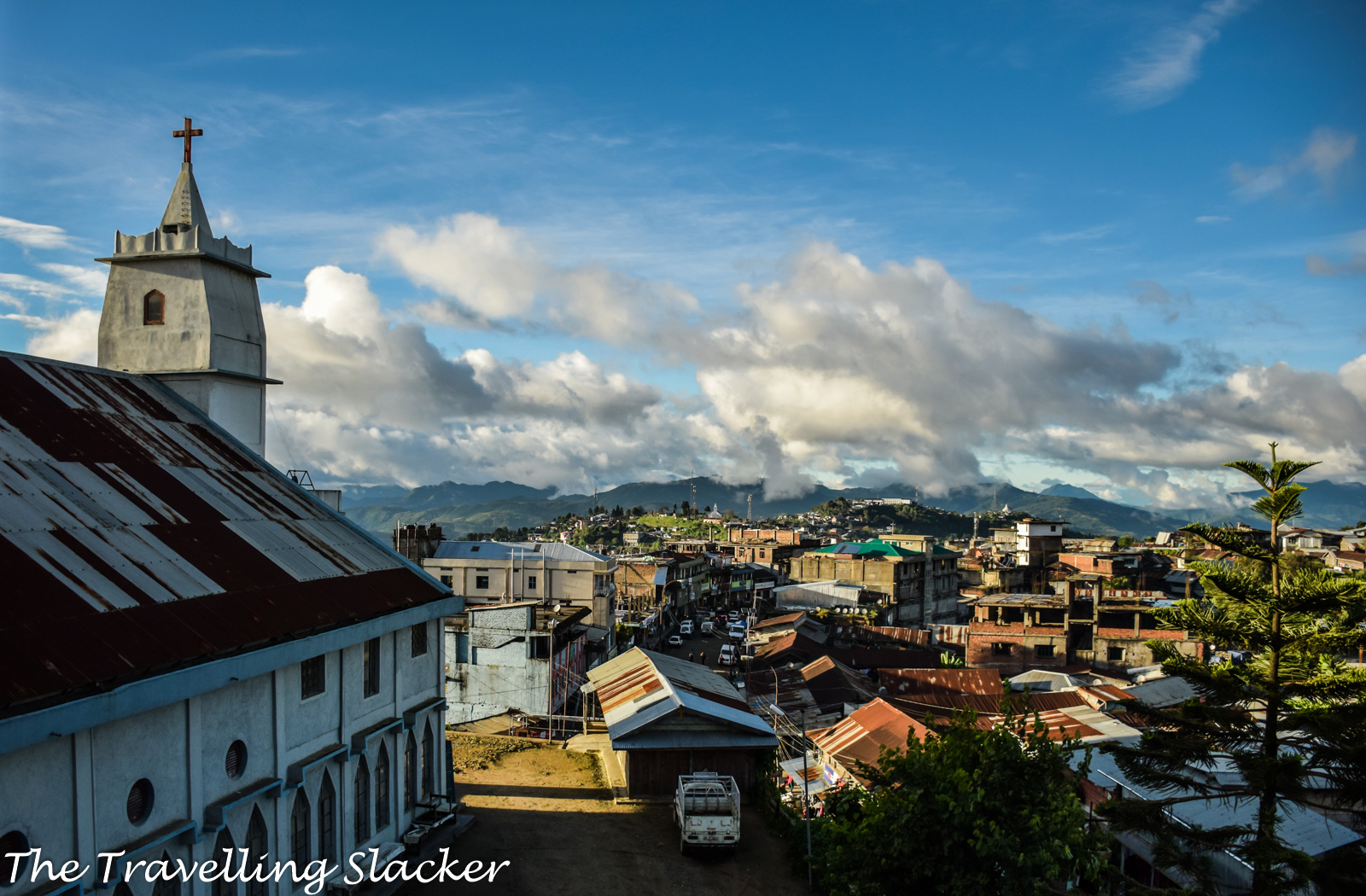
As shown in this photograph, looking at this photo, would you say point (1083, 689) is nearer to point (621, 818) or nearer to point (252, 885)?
point (621, 818)

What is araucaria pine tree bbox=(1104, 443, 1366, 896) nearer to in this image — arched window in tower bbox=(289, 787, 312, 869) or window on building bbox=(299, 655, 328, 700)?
arched window in tower bbox=(289, 787, 312, 869)

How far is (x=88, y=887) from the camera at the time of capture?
10.1 m

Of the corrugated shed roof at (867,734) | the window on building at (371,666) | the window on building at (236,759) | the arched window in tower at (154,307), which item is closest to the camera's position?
the window on building at (236,759)

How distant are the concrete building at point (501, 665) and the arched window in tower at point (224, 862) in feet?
61.9

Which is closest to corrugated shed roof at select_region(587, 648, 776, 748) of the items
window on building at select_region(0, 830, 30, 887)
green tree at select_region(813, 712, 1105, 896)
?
green tree at select_region(813, 712, 1105, 896)

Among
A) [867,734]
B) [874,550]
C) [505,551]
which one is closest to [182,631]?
[867,734]

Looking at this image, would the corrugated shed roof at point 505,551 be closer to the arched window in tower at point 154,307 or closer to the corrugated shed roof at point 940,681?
the corrugated shed roof at point 940,681

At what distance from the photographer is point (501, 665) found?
3209cm

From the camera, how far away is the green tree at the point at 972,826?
11.5 meters

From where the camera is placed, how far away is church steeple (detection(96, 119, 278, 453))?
73.1 ft

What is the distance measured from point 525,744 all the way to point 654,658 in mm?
5047

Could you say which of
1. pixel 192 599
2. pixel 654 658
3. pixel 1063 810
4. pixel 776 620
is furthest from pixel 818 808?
pixel 776 620

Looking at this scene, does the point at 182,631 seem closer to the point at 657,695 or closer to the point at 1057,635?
the point at 657,695

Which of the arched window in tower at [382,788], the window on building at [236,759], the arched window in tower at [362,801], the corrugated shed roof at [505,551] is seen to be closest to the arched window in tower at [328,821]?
the arched window in tower at [362,801]
